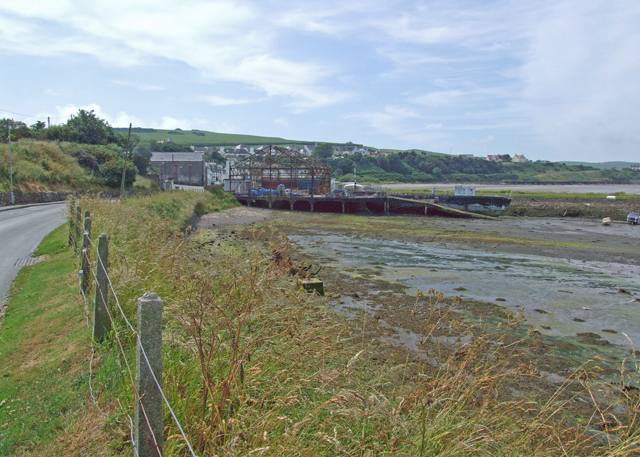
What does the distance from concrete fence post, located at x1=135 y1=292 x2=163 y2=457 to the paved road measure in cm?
749

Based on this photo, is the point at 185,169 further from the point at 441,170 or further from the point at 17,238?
the point at 441,170

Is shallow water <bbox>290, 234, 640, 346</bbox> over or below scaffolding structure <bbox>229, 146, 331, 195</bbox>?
below

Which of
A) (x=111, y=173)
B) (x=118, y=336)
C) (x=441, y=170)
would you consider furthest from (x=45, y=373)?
(x=441, y=170)

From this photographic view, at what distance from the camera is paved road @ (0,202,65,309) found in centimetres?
1066

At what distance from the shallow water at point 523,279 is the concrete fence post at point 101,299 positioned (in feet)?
24.3

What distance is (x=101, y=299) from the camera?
16.5 feet

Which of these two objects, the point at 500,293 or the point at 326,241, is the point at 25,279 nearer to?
the point at 500,293

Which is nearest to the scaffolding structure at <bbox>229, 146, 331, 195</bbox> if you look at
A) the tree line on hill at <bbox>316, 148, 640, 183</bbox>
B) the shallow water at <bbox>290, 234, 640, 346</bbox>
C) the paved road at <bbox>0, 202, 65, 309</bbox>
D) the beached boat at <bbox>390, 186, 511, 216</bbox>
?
the beached boat at <bbox>390, 186, 511, 216</bbox>

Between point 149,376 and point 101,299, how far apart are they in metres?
2.92

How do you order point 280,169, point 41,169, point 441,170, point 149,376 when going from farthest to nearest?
point 441,170 < point 280,169 < point 41,169 < point 149,376

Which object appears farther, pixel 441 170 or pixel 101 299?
pixel 441 170

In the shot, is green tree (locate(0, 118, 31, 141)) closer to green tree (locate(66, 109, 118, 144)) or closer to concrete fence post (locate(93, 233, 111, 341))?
green tree (locate(66, 109, 118, 144))

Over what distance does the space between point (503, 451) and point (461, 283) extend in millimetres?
13408

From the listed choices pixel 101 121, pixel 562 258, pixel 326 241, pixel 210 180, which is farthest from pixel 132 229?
pixel 210 180
